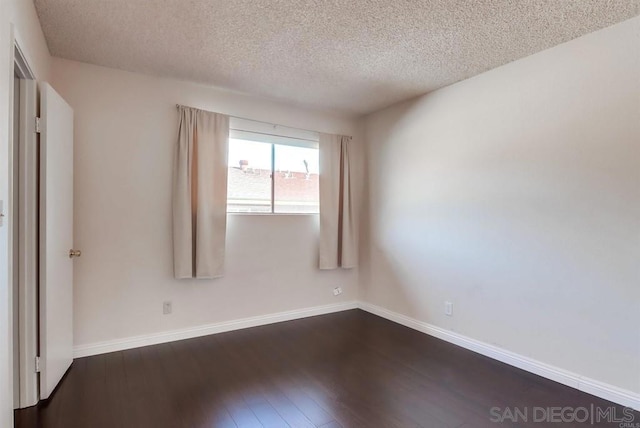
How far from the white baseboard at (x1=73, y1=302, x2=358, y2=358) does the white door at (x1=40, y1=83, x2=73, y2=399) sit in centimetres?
22

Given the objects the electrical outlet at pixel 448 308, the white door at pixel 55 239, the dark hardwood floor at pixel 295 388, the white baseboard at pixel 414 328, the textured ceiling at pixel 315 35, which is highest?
the textured ceiling at pixel 315 35

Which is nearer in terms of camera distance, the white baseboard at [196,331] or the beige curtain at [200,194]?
the white baseboard at [196,331]

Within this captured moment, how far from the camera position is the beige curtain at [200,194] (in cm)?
306

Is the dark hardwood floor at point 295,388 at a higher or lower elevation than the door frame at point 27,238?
lower

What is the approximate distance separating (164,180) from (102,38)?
1201 mm

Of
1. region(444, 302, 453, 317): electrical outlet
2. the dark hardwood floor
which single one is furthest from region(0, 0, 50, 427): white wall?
region(444, 302, 453, 317): electrical outlet

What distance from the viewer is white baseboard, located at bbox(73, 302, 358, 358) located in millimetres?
2775

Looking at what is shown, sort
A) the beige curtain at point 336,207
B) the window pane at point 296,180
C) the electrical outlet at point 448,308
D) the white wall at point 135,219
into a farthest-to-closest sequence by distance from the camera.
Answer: the beige curtain at point 336,207 < the window pane at point 296,180 < the electrical outlet at point 448,308 < the white wall at point 135,219

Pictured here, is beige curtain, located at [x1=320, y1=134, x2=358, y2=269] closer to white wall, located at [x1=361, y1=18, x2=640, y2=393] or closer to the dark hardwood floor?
white wall, located at [x1=361, y1=18, x2=640, y2=393]

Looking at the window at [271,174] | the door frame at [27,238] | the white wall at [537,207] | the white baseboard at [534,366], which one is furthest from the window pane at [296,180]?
the door frame at [27,238]

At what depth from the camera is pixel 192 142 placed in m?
3.14

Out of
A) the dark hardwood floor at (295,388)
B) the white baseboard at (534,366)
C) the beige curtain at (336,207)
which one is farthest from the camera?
the beige curtain at (336,207)

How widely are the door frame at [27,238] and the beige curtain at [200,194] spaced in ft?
3.71

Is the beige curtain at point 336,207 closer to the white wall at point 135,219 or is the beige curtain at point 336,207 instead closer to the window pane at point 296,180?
the window pane at point 296,180
